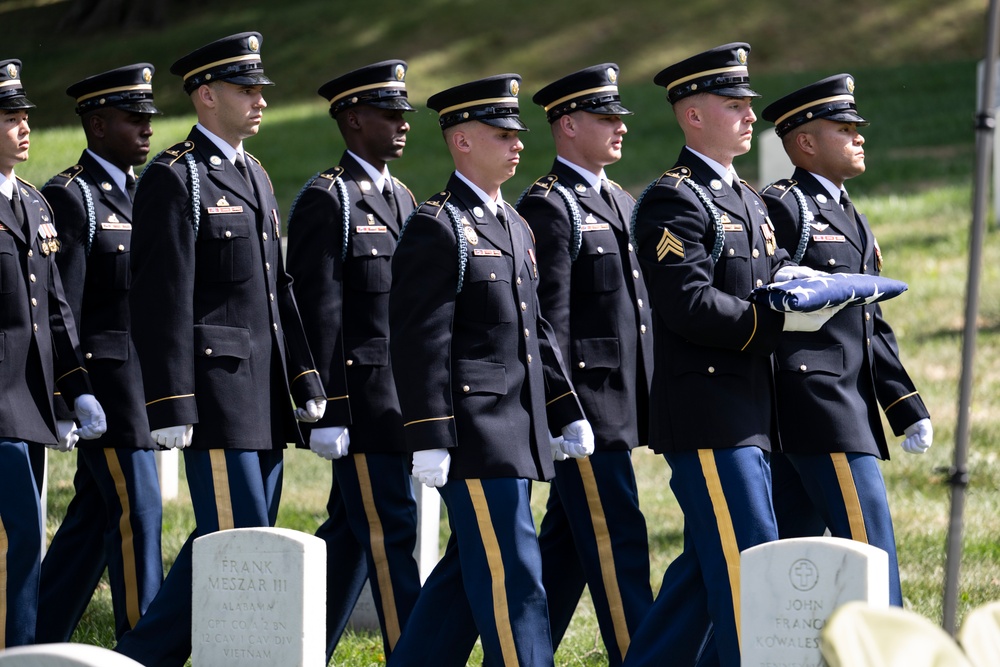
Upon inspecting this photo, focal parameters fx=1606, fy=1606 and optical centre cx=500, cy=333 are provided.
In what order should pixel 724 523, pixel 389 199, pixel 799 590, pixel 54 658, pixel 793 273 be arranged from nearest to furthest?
1. pixel 54 658
2. pixel 799 590
3. pixel 724 523
4. pixel 793 273
5. pixel 389 199

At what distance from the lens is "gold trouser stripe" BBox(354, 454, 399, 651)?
6.14 meters

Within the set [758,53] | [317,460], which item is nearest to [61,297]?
[317,460]

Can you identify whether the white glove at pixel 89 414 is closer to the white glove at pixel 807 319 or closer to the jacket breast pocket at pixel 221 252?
the jacket breast pocket at pixel 221 252

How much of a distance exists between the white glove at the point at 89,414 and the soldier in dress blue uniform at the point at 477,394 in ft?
4.45

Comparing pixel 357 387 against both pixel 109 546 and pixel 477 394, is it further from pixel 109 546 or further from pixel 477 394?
pixel 109 546

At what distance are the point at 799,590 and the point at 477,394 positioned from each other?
1.50 metres

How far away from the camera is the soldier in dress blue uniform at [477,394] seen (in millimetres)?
5281

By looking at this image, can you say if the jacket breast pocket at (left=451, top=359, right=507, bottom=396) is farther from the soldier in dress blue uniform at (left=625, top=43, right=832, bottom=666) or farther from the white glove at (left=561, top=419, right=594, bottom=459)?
the soldier in dress blue uniform at (left=625, top=43, right=832, bottom=666)

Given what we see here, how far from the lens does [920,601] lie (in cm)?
709

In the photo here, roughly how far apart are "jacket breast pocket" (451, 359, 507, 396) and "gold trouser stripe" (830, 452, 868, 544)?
1184 mm

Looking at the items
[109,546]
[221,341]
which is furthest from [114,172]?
[109,546]

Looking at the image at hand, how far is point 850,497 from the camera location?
5516 mm

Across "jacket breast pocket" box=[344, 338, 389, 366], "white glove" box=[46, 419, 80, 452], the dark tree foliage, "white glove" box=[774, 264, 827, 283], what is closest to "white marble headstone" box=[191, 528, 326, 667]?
"white glove" box=[46, 419, 80, 452]

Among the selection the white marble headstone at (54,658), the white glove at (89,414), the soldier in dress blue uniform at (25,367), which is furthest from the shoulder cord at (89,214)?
the white marble headstone at (54,658)
